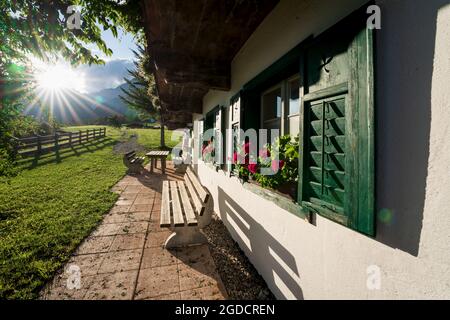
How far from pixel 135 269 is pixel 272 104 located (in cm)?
Answer: 288

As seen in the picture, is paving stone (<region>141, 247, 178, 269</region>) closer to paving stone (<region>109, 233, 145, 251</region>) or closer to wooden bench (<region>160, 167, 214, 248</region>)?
wooden bench (<region>160, 167, 214, 248</region>)

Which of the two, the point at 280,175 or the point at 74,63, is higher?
the point at 74,63

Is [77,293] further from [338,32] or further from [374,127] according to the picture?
[338,32]

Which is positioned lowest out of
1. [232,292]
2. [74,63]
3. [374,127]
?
[232,292]

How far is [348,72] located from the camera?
4.64ft

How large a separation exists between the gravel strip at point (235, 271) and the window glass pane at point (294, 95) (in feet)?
6.99

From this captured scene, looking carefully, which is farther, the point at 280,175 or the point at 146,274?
the point at 146,274

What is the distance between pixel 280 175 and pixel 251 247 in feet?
5.24

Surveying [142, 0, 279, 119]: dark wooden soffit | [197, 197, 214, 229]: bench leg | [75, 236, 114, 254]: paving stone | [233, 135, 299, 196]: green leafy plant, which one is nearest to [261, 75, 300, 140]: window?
[233, 135, 299, 196]: green leafy plant

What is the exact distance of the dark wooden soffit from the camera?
2240mm

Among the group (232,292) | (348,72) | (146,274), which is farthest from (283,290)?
(348,72)

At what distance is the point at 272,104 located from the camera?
302cm

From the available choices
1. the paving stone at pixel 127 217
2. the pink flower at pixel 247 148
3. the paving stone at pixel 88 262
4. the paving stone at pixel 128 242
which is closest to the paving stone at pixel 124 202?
the paving stone at pixel 127 217

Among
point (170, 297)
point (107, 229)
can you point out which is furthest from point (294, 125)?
point (107, 229)
